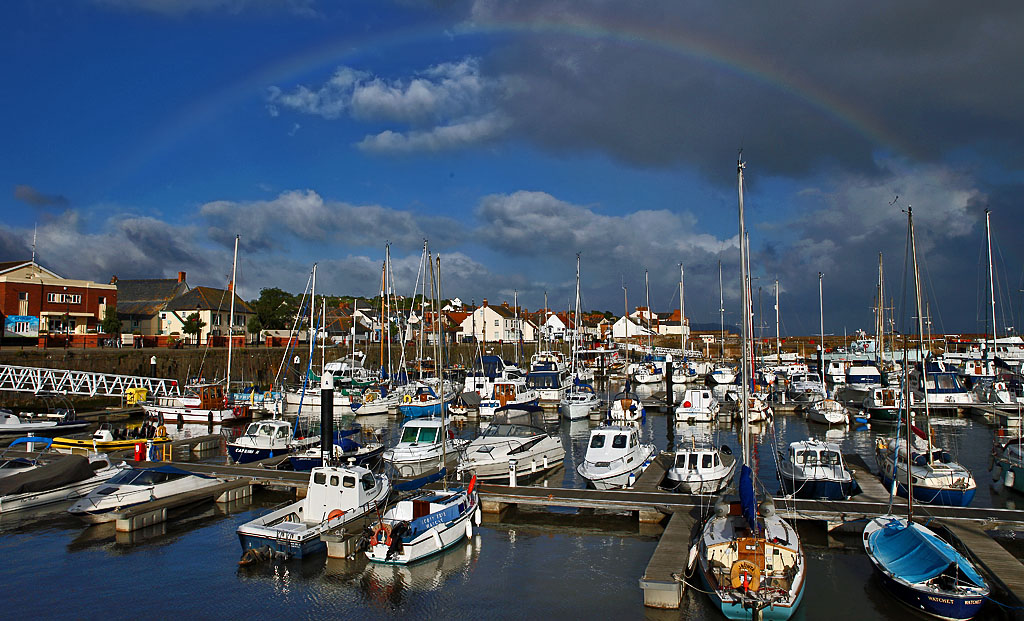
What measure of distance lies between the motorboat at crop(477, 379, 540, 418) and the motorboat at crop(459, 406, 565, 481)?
71.3 ft

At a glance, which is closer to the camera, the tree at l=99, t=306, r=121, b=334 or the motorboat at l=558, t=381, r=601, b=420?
the motorboat at l=558, t=381, r=601, b=420

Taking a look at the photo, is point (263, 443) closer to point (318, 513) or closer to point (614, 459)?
point (318, 513)

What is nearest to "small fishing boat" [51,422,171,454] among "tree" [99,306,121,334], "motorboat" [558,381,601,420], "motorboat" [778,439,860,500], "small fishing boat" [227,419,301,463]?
"small fishing boat" [227,419,301,463]

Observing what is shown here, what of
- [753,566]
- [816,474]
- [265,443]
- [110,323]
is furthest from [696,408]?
[110,323]

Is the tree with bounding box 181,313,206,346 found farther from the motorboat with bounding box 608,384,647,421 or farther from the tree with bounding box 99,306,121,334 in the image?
the motorboat with bounding box 608,384,647,421

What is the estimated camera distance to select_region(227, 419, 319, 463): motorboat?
35.7 metres

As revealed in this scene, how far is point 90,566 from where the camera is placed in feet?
68.3

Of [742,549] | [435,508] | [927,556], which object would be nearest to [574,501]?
[435,508]

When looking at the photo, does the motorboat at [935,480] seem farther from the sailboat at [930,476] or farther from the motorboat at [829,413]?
the motorboat at [829,413]

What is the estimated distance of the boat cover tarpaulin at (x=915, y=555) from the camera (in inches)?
653

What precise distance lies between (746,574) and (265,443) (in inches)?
1082

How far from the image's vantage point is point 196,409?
1983 inches

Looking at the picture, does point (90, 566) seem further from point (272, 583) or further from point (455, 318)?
point (455, 318)

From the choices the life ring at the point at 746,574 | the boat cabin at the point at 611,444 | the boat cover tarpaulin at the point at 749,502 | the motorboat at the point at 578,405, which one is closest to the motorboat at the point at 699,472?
the boat cabin at the point at 611,444
